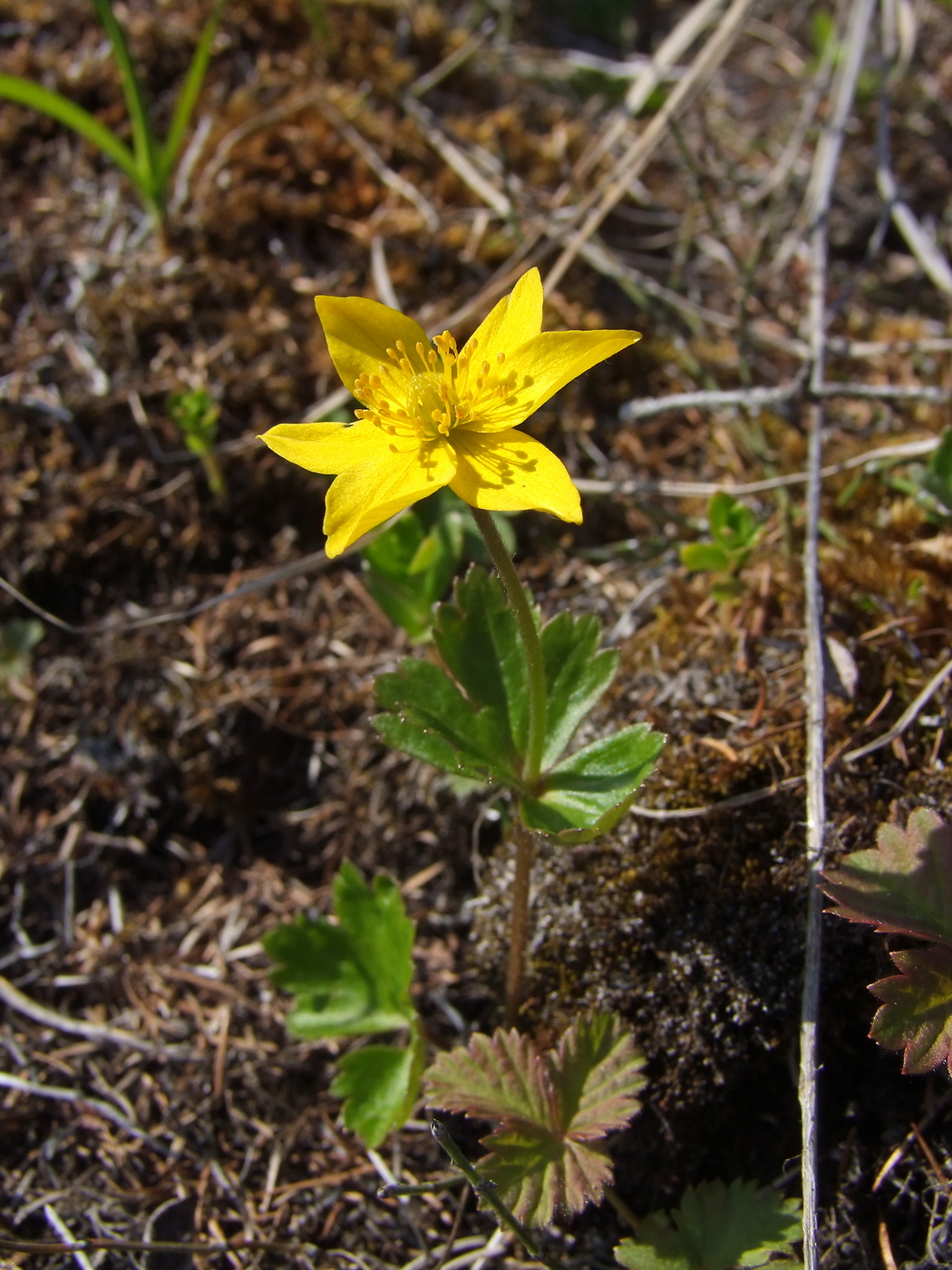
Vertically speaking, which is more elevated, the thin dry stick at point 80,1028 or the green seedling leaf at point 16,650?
the green seedling leaf at point 16,650

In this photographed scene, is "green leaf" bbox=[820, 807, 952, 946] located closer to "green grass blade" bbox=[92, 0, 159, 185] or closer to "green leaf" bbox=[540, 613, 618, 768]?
"green leaf" bbox=[540, 613, 618, 768]

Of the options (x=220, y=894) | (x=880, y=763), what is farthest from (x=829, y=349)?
(x=220, y=894)

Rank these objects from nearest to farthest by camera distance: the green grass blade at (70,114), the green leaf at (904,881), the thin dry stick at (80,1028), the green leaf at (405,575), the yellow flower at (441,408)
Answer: the yellow flower at (441,408) → the green leaf at (904,881) → the thin dry stick at (80,1028) → the green leaf at (405,575) → the green grass blade at (70,114)

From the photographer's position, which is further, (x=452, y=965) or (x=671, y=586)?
(x=671, y=586)

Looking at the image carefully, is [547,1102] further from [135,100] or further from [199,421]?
[135,100]

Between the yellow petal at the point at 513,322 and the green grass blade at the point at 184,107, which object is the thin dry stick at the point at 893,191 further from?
the green grass blade at the point at 184,107

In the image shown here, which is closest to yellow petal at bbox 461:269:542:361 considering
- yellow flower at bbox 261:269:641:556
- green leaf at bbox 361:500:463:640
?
yellow flower at bbox 261:269:641:556

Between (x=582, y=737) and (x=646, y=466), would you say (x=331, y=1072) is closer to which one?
(x=582, y=737)

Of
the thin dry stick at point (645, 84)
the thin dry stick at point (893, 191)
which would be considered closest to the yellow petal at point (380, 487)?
the thin dry stick at point (645, 84)
